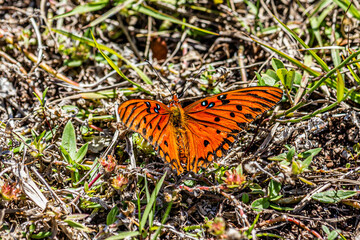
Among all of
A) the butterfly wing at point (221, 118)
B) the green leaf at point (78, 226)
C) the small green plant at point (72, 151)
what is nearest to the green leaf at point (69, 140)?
the small green plant at point (72, 151)

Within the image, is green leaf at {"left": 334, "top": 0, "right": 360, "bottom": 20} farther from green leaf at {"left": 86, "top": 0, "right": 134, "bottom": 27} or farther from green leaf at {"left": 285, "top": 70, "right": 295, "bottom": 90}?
green leaf at {"left": 86, "top": 0, "right": 134, "bottom": 27}

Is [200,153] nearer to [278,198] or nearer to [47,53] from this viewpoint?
[278,198]

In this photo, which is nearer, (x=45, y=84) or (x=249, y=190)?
(x=249, y=190)

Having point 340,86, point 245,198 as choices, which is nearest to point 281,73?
point 340,86

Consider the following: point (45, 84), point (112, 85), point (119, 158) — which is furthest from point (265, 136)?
point (45, 84)

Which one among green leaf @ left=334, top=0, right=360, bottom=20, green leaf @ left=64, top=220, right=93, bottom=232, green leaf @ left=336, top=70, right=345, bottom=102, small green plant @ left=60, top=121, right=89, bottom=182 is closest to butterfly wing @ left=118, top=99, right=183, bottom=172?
small green plant @ left=60, top=121, right=89, bottom=182

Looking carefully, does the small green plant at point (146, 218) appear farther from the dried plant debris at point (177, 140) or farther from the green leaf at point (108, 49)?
the green leaf at point (108, 49)
